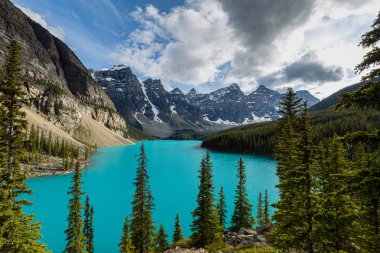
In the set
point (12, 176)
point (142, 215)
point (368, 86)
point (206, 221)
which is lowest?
point (206, 221)

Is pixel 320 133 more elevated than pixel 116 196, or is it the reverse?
pixel 320 133

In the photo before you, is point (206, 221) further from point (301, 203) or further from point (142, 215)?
point (301, 203)

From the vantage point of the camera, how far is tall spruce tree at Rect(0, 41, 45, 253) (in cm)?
1453

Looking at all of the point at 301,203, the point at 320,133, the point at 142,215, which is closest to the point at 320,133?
the point at 320,133

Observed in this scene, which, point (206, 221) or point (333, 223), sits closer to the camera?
point (333, 223)

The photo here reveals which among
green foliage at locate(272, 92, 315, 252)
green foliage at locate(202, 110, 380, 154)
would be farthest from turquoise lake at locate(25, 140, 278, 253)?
green foliage at locate(202, 110, 380, 154)

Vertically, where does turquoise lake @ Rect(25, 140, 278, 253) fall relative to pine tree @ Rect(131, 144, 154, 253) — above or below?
below

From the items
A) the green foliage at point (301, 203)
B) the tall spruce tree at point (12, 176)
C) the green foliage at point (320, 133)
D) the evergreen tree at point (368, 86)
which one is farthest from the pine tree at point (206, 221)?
the green foliage at point (320, 133)

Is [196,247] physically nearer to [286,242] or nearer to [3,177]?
[286,242]

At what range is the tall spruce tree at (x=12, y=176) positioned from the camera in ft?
47.7

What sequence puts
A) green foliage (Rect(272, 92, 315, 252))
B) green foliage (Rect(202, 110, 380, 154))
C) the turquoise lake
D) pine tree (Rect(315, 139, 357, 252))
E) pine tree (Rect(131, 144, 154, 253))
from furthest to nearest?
green foliage (Rect(202, 110, 380, 154)), the turquoise lake, pine tree (Rect(131, 144, 154, 253)), green foliage (Rect(272, 92, 315, 252)), pine tree (Rect(315, 139, 357, 252))

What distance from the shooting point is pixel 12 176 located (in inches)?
635

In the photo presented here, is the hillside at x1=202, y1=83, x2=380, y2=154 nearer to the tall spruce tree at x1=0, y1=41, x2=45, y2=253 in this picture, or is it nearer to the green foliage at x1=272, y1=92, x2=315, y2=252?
the green foliage at x1=272, y1=92, x2=315, y2=252

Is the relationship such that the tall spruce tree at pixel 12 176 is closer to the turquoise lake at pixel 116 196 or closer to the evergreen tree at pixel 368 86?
the evergreen tree at pixel 368 86
